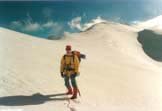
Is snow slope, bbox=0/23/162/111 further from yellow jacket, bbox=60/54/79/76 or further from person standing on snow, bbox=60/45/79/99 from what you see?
yellow jacket, bbox=60/54/79/76

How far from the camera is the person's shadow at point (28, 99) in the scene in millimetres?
14594

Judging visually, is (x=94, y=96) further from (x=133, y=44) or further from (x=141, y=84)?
(x=133, y=44)

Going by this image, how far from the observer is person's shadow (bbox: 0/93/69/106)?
14.6 meters

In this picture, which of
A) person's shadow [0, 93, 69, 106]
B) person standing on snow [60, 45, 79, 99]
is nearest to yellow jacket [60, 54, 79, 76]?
person standing on snow [60, 45, 79, 99]

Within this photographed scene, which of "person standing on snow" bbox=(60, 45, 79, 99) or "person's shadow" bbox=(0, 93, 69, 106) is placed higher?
"person standing on snow" bbox=(60, 45, 79, 99)

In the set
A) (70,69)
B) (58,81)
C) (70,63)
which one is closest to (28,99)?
(70,69)

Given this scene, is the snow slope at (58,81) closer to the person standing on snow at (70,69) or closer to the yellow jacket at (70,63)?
the person standing on snow at (70,69)

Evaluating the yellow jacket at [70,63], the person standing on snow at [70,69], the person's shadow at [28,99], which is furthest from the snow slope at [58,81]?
the yellow jacket at [70,63]

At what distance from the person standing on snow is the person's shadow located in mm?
403

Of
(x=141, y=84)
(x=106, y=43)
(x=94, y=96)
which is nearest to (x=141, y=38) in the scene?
(x=106, y=43)

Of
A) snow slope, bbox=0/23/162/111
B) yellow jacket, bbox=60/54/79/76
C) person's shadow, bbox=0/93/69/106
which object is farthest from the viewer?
yellow jacket, bbox=60/54/79/76

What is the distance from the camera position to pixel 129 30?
3828 centimetres

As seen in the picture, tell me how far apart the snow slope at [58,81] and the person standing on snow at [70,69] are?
1.34 ft

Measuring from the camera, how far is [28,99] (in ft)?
49.1
